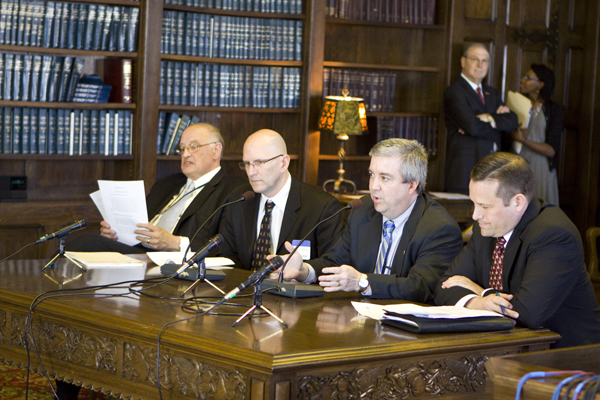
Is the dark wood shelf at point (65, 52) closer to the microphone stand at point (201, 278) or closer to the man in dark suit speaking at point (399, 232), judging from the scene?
the man in dark suit speaking at point (399, 232)

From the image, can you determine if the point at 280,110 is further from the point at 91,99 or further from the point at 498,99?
the point at 498,99

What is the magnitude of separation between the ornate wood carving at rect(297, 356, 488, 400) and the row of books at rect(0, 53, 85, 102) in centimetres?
358

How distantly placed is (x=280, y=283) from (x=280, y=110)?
3.04 metres

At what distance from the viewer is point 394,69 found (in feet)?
19.8

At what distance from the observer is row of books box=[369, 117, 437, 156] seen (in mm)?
5965

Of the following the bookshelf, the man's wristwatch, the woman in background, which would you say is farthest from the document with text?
the woman in background

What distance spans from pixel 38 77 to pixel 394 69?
263 centimetres

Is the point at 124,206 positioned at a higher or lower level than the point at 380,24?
lower

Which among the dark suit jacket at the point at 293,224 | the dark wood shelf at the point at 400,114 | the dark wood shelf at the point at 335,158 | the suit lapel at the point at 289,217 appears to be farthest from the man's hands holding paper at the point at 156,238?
the dark wood shelf at the point at 400,114

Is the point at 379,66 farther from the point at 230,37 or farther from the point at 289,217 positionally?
the point at 289,217

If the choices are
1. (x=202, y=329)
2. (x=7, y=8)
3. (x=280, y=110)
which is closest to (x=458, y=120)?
(x=280, y=110)

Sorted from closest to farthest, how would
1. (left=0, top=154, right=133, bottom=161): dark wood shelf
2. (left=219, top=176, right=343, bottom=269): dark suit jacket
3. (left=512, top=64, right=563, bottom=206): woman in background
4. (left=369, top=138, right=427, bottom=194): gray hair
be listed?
(left=369, top=138, right=427, bottom=194): gray hair → (left=219, top=176, right=343, bottom=269): dark suit jacket → (left=0, top=154, right=133, bottom=161): dark wood shelf → (left=512, top=64, right=563, bottom=206): woman in background

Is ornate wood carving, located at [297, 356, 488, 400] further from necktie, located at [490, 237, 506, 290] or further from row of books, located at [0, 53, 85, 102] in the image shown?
row of books, located at [0, 53, 85, 102]

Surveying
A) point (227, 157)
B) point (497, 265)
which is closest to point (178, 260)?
point (497, 265)
